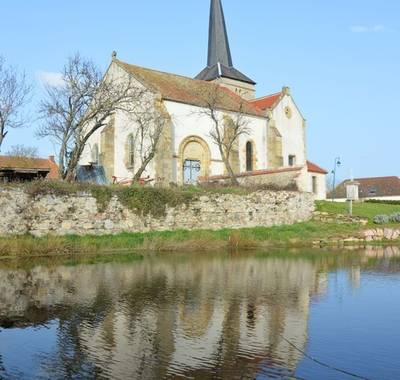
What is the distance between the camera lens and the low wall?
2138 cm

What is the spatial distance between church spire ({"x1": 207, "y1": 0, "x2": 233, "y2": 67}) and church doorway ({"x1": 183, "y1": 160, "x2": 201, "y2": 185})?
20790 mm

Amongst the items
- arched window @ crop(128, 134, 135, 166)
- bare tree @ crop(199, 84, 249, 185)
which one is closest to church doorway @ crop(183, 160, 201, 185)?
bare tree @ crop(199, 84, 249, 185)

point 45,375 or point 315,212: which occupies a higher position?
point 315,212

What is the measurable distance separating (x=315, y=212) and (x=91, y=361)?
25995mm

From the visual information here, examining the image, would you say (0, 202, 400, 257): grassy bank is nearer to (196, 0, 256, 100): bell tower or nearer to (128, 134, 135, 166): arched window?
(128, 134, 135, 166): arched window

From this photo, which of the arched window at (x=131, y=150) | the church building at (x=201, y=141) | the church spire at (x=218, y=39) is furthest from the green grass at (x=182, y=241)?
the church spire at (x=218, y=39)

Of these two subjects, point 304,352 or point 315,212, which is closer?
point 304,352

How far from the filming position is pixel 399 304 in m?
9.85

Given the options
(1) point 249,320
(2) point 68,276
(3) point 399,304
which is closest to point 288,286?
(3) point 399,304

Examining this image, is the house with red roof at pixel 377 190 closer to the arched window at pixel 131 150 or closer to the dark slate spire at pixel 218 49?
the dark slate spire at pixel 218 49

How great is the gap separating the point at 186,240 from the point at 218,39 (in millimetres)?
37934

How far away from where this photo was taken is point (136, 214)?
24359mm

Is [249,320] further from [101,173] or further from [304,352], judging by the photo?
[101,173]

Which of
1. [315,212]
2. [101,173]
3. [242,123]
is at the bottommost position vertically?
[315,212]
